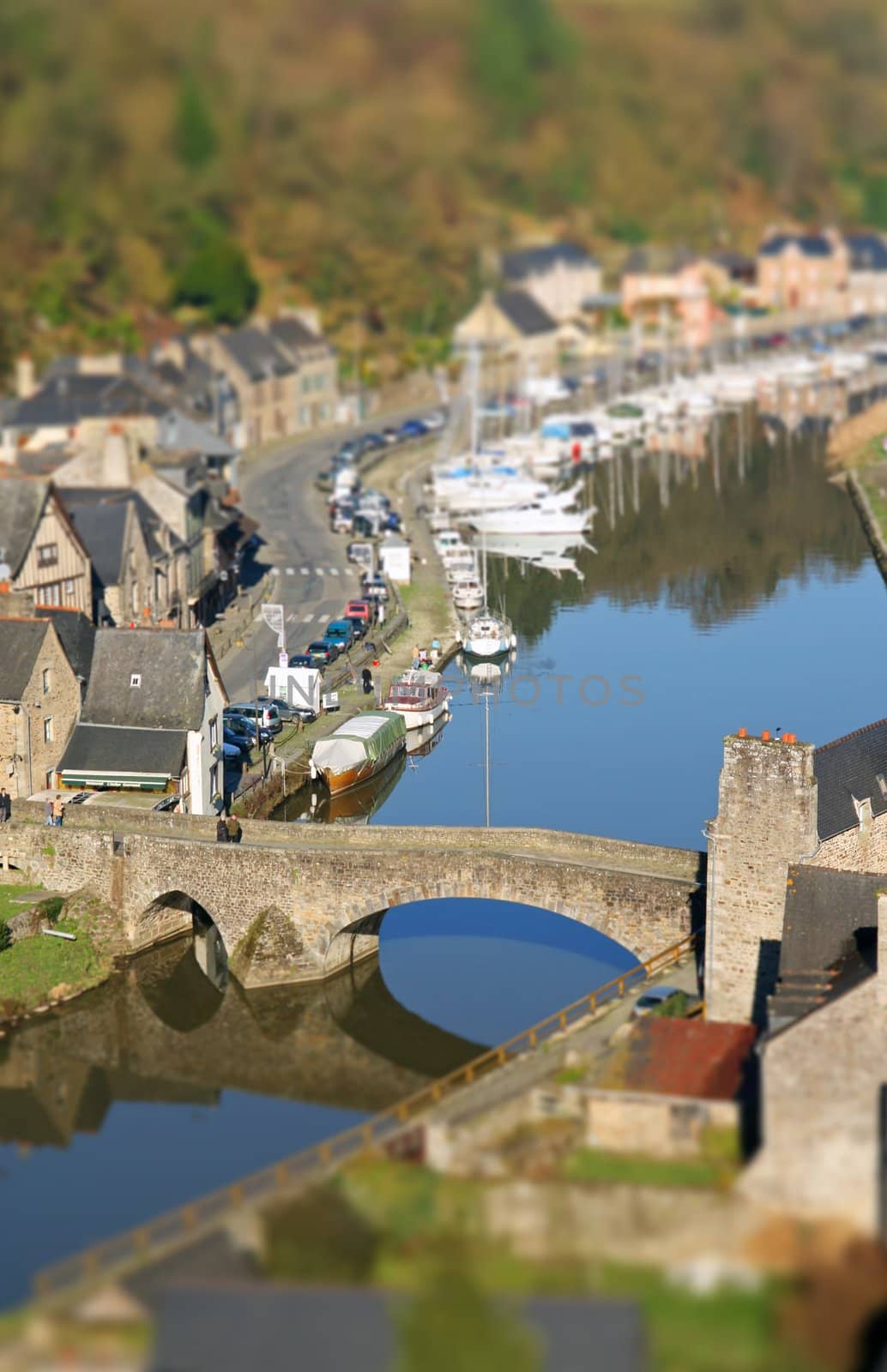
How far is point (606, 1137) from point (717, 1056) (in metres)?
3.61

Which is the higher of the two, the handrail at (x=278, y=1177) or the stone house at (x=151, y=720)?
the stone house at (x=151, y=720)

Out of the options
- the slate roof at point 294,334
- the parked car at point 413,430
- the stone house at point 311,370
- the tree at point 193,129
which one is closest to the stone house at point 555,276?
the tree at point 193,129

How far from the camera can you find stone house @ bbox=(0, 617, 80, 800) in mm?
53188

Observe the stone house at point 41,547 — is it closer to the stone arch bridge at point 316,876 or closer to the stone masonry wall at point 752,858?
the stone arch bridge at point 316,876

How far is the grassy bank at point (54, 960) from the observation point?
48125 millimetres

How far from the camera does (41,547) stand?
6931 centimetres

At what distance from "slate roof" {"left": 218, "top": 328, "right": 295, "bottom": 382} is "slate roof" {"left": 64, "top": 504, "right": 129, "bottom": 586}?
180 feet

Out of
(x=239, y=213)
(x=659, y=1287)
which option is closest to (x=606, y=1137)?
(x=659, y=1287)

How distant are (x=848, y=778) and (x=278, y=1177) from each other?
15.7m

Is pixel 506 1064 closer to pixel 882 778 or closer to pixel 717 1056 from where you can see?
pixel 717 1056

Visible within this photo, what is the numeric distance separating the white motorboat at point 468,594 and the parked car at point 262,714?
880 inches

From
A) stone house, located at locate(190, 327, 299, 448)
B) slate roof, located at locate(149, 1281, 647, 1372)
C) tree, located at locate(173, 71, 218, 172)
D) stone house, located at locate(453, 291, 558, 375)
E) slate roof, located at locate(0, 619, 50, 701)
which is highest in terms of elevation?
tree, located at locate(173, 71, 218, 172)

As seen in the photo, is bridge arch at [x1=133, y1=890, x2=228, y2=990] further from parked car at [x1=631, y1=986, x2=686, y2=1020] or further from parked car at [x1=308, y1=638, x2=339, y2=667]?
parked car at [x1=308, y1=638, x2=339, y2=667]

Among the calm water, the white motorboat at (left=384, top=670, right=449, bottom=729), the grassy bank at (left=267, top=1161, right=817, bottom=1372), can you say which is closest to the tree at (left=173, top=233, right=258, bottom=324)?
the calm water
